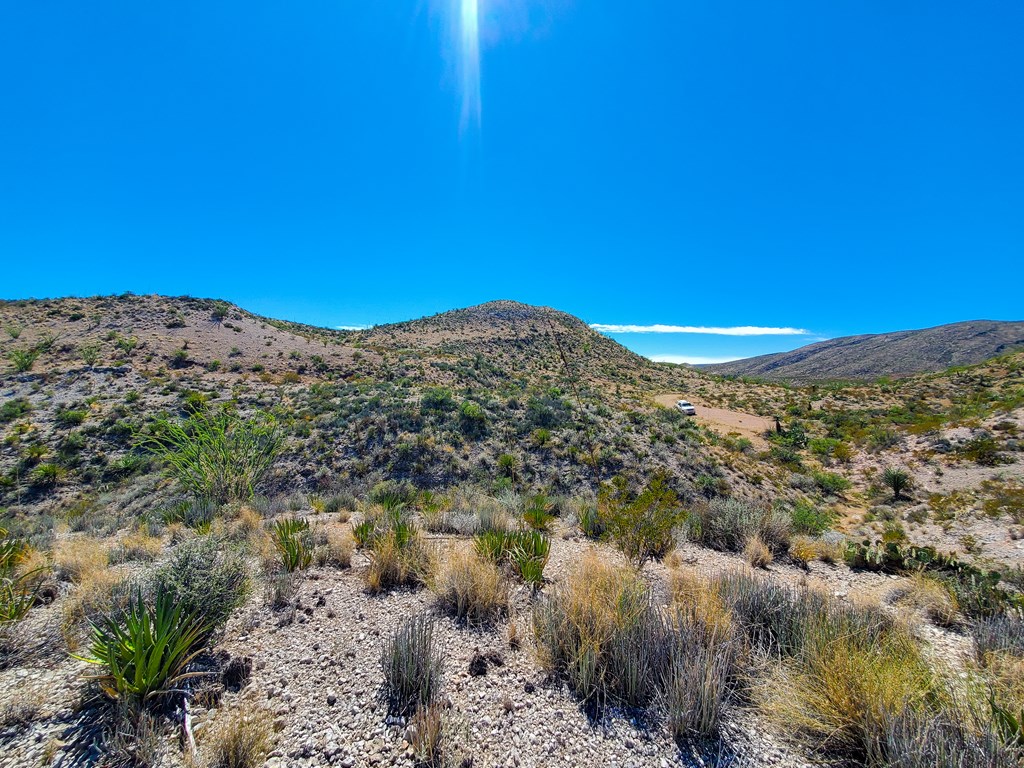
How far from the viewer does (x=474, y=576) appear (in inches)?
162

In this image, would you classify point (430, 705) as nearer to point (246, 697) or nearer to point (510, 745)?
point (510, 745)

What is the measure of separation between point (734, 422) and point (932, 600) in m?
28.8

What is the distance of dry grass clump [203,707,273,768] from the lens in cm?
230

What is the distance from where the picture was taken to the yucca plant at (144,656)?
262 centimetres

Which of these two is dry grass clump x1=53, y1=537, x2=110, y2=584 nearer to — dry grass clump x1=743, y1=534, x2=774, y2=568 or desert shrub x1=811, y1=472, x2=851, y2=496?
dry grass clump x1=743, y1=534, x2=774, y2=568

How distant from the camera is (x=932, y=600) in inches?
179

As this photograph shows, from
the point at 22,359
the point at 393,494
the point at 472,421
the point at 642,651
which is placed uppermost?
the point at 22,359

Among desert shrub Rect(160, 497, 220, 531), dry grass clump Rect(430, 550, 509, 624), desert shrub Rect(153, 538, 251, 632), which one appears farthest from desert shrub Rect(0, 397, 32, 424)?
dry grass clump Rect(430, 550, 509, 624)

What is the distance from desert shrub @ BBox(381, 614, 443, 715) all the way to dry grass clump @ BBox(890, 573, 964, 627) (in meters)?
5.49

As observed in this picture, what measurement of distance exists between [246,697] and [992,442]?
27.9m

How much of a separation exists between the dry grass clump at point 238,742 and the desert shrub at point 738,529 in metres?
6.83

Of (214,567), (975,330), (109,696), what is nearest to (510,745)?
(109,696)

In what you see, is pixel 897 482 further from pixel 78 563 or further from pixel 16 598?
pixel 16 598

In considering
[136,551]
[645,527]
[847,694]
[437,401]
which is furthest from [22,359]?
[847,694]
